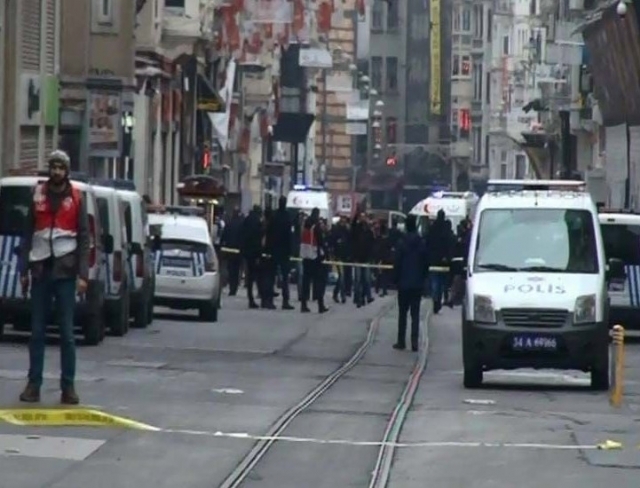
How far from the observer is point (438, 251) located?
46.1 m

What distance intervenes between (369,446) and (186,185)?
140 ft

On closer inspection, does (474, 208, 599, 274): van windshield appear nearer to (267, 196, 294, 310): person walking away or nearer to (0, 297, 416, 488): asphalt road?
(0, 297, 416, 488): asphalt road

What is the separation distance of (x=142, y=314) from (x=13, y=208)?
604 centimetres

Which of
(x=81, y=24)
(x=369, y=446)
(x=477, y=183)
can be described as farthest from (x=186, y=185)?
(x=477, y=183)

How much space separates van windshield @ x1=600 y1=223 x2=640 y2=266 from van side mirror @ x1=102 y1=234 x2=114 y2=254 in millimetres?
9548

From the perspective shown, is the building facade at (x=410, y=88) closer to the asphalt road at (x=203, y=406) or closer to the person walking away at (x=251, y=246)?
the person walking away at (x=251, y=246)

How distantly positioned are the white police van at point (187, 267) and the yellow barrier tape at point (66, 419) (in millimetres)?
19690

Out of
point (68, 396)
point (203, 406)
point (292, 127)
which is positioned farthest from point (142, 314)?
point (292, 127)

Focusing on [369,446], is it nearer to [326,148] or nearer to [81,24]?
[81,24]

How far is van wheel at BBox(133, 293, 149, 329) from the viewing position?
33312 mm

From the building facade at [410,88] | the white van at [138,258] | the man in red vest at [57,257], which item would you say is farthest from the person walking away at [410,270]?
the building facade at [410,88]

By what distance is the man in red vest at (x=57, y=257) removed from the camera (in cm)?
1789

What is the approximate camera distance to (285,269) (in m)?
42.7

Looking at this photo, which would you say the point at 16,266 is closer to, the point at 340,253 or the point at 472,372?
the point at 472,372
